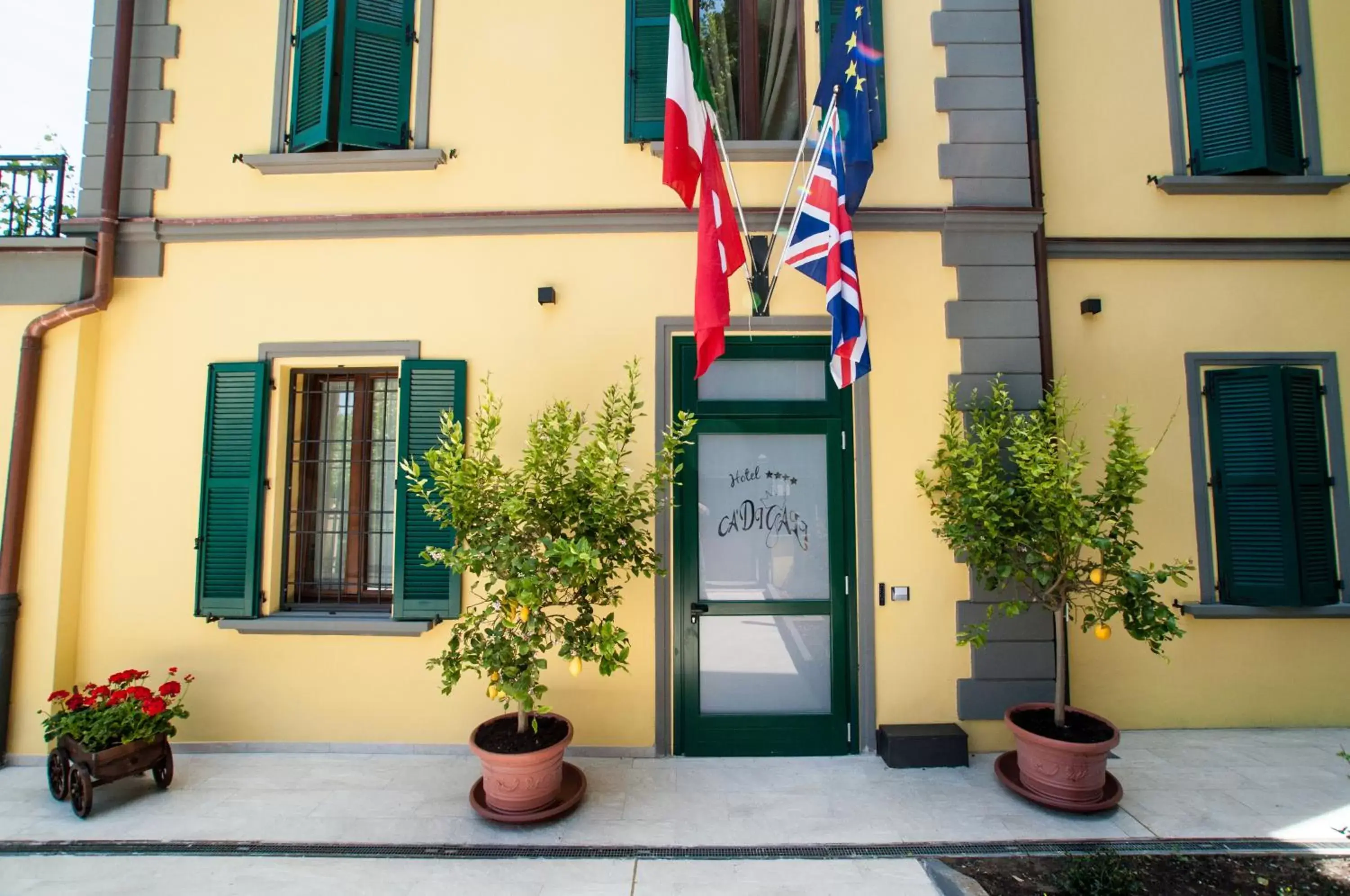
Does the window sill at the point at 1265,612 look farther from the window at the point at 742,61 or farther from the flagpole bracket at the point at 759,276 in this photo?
the window at the point at 742,61

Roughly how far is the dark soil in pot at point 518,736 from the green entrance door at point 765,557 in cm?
93

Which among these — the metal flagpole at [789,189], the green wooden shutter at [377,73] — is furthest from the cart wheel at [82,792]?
the metal flagpole at [789,189]

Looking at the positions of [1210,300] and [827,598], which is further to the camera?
[1210,300]

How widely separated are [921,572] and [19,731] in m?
5.95

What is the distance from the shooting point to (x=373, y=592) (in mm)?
4543

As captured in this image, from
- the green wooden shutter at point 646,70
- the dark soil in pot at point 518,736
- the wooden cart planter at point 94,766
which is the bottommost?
the wooden cart planter at point 94,766

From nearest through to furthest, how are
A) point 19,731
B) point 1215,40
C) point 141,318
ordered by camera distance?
1. point 19,731
2. point 141,318
3. point 1215,40

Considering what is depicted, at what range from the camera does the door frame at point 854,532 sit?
13.8 feet

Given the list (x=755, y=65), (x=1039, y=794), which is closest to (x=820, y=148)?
(x=755, y=65)

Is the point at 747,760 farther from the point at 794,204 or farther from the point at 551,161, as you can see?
the point at 551,161

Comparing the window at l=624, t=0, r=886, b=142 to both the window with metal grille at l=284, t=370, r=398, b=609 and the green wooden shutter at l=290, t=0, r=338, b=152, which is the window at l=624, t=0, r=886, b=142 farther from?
the window with metal grille at l=284, t=370, r=398, b=609

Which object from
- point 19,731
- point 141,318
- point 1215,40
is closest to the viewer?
point 19,731

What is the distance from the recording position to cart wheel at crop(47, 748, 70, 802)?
142 inches

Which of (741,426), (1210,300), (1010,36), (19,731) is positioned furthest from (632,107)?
(19,731)
